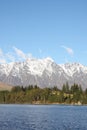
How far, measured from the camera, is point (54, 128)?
342 ft

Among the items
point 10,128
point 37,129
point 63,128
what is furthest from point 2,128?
point 63,128

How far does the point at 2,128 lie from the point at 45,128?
12.5 meters

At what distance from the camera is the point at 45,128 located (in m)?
104

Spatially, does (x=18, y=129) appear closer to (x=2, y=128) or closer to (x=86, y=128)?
(x=2, y=128)

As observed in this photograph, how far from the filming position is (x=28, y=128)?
104000 millimetres

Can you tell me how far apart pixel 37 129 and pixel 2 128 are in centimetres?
1003

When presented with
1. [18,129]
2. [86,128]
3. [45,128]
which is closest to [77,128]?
[86,128]

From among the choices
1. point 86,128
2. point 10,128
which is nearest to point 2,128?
point 10,128

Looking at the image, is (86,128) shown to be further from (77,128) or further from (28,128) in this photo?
(28,128)

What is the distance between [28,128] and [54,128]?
7.59 meters

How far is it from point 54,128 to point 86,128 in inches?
379

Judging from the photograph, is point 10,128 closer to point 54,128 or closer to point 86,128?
point 54,128

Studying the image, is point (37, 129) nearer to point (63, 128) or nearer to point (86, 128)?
point (63, 128)

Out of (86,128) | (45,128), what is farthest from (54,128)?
(86,128)
